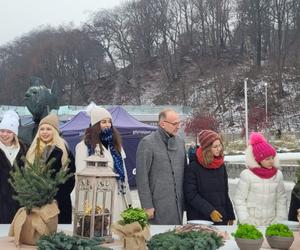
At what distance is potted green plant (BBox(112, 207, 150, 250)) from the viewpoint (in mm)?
2460

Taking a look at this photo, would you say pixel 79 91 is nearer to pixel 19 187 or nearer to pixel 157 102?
pixel 157 102

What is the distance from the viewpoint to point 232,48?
2544 inches

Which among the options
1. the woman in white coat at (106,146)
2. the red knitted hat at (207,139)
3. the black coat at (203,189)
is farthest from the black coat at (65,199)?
the red knitted hat at (207,139)

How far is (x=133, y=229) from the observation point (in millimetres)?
2463

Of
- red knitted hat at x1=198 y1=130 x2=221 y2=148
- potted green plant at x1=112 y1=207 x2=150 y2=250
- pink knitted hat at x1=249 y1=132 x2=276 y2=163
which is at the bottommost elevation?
potted green plant at x1=112 y1=207 x2=150 y2=250

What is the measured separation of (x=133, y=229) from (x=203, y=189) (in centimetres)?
165

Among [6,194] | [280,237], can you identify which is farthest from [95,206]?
[6,194]

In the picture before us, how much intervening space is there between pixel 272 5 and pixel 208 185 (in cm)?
5732

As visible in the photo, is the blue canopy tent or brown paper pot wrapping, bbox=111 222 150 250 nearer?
brown paper pot wrapping, bbox=111 222 150 250

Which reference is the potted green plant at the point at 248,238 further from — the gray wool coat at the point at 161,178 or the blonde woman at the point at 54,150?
the gray wool coat at the point at 161,178

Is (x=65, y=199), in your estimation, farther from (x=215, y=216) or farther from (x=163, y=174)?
(x=215, y=216)

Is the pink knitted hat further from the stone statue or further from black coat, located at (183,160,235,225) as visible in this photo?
the stone statue

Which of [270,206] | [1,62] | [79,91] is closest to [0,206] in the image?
[270,206]

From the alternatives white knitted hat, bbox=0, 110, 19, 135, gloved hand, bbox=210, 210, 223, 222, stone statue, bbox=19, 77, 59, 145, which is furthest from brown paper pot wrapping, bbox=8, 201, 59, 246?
stone statue, bbox=19, 77, 59, 145
